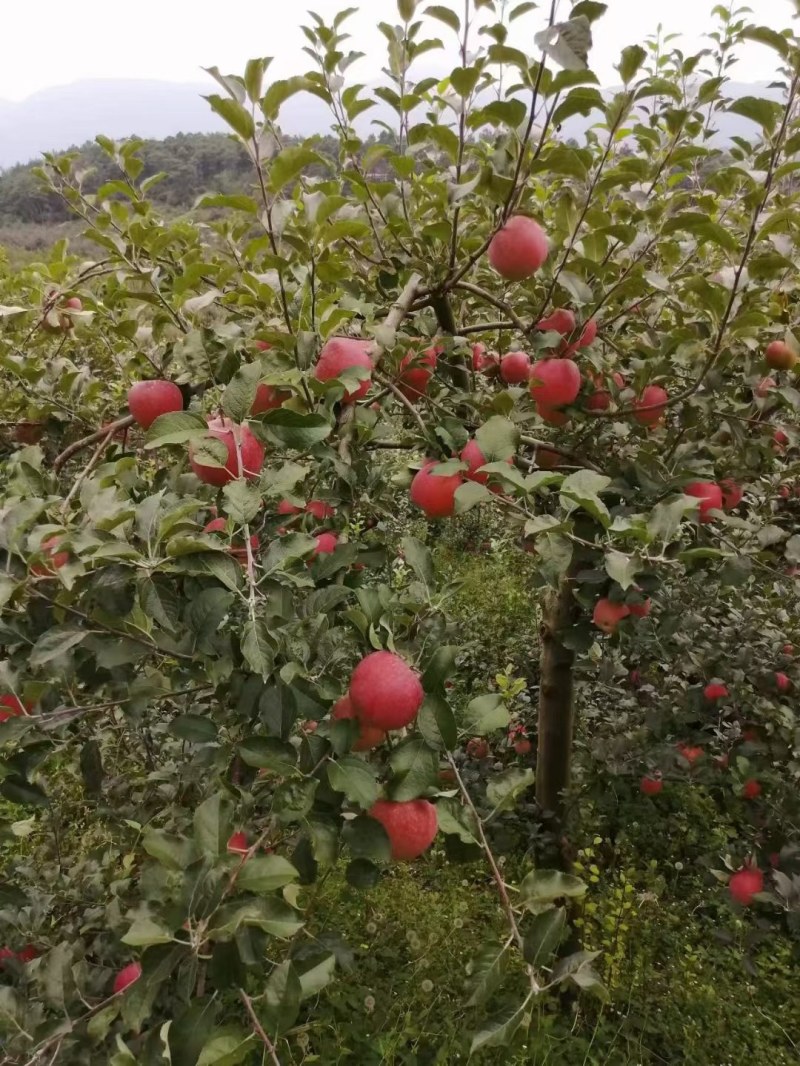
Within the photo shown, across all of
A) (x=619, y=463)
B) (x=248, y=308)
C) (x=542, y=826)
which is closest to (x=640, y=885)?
(x=542, y=826)

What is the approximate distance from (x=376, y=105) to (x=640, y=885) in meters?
2.66

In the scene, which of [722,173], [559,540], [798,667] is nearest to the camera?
[559,540]

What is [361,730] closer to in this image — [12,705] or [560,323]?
[12,705]

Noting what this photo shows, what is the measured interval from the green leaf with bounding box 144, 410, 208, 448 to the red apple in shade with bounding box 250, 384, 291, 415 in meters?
0.12

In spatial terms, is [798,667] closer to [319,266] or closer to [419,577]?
[419,577]

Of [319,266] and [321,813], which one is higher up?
[319,266]

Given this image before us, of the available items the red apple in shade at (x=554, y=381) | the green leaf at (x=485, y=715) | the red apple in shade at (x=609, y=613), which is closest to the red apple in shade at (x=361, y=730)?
the green leaf at (x=485, y=715)

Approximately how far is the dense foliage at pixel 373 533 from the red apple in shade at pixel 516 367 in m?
0.02

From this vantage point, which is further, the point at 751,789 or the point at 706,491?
the point at 751,789

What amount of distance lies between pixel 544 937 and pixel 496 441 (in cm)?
58

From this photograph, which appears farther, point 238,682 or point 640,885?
point 640,885

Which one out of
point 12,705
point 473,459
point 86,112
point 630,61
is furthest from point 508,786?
point 86,112

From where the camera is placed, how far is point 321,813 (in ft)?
2.61

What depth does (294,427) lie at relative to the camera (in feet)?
2.73
